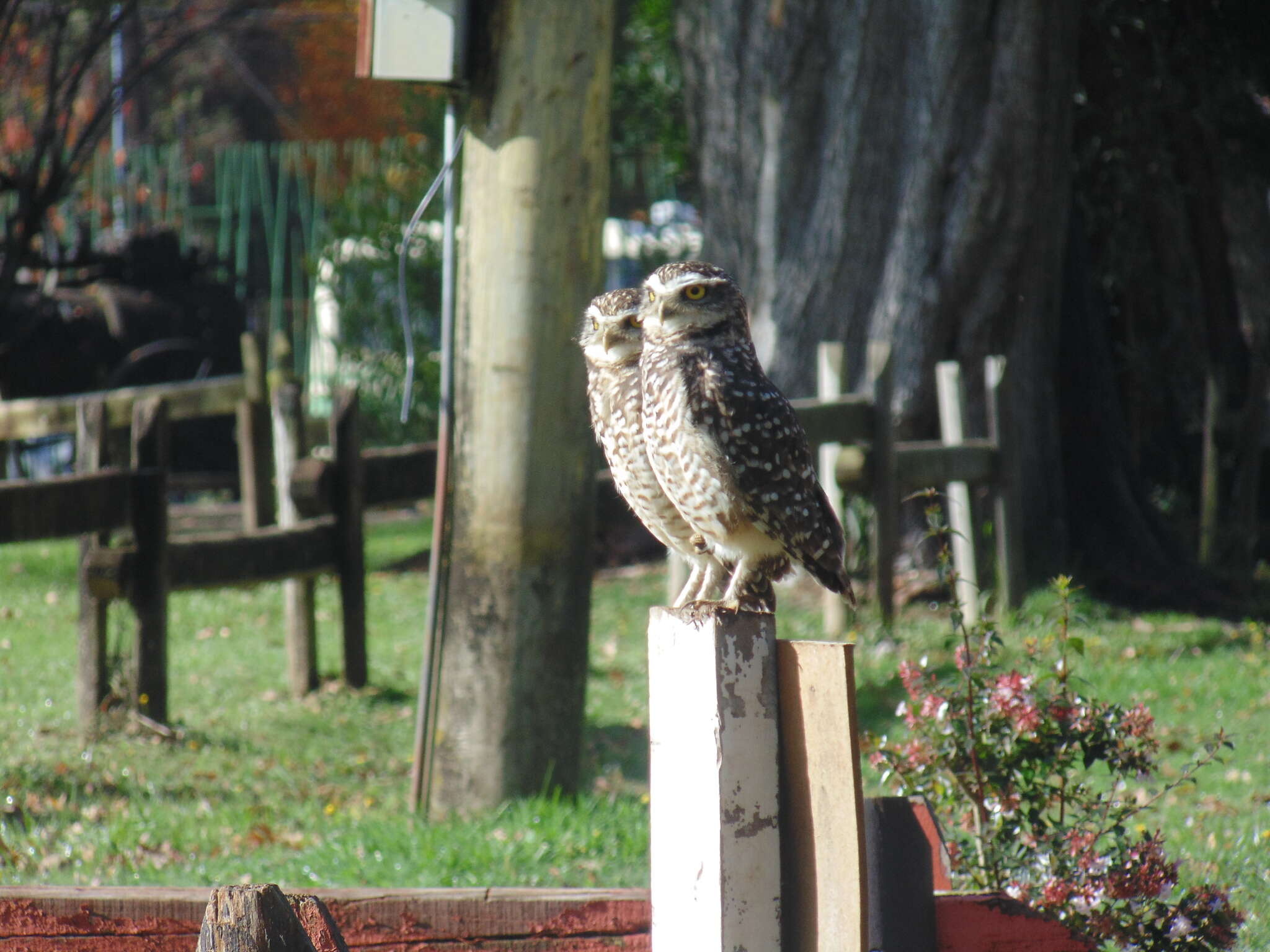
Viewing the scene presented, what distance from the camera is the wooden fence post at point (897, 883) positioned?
237cm

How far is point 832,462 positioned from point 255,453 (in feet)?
11.1

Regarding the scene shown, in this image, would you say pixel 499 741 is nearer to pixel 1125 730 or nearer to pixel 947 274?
pixel 1125 730

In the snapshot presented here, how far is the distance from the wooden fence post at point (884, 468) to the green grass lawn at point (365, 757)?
420mm

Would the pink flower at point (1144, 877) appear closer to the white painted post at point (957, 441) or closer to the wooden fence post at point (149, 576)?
the wooden fence post at point (149, 576)

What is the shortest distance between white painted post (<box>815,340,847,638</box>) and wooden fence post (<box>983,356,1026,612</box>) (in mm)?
1096

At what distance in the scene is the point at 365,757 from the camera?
607 centimetres

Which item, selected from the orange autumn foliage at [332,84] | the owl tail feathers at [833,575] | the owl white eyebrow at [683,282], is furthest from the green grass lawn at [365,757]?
the orange autumn foliage at [332,84]

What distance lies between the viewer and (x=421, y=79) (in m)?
4.46

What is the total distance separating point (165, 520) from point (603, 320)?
127 inches

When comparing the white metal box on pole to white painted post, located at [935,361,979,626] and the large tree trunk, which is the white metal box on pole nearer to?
white painted post, located at [935,361,979,626]

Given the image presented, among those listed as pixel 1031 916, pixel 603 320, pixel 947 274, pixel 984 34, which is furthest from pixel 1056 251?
pixel 1031 916

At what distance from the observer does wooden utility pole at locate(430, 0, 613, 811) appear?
4508 mm

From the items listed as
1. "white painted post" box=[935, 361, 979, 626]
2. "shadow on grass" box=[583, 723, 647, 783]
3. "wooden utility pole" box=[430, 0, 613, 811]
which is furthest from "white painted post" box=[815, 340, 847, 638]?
"wooden utility pole" box=[430, 0, 613, 811]

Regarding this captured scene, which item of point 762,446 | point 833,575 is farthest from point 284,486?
point 762,446
